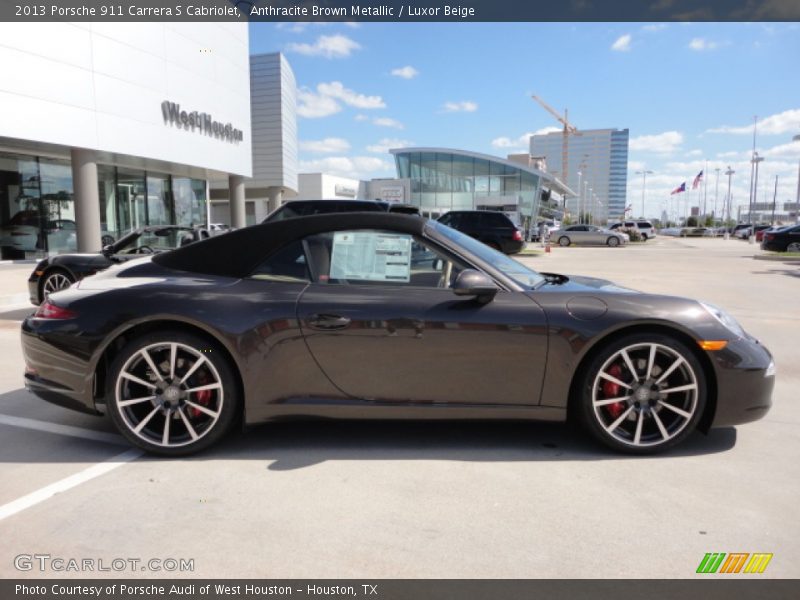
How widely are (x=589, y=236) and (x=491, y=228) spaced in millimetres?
22571

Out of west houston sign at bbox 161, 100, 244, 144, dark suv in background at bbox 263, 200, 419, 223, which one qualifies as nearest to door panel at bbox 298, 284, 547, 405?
dark suv in background at bbox 263, 200, 419, 223

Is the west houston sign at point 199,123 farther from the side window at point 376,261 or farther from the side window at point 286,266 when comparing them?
the side window at point 376,261

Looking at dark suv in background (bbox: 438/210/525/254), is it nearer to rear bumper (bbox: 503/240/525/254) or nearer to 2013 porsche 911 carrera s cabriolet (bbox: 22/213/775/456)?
rear bumper (bbox: 503/240/525/254)

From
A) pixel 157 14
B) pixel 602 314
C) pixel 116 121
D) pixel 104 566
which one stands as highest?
pixel 157 14

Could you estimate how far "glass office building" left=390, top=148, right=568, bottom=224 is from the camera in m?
60.4

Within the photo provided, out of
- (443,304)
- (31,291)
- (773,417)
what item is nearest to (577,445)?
(443,304)

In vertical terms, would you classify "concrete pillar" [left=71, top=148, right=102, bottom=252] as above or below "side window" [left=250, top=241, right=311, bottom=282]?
above

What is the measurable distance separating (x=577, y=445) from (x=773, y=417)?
1.68 meters

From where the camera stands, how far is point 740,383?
326cm

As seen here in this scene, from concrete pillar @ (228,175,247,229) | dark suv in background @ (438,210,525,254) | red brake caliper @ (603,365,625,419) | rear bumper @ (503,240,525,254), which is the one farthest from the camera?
concrete pillar @ (228,175,247,229)

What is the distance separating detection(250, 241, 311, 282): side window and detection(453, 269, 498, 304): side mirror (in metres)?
0.90

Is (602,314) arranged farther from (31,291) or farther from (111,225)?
(111,225)

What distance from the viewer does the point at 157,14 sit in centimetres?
2020

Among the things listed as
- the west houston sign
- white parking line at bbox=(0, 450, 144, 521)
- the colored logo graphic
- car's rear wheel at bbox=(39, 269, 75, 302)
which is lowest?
the colored logo graphic
